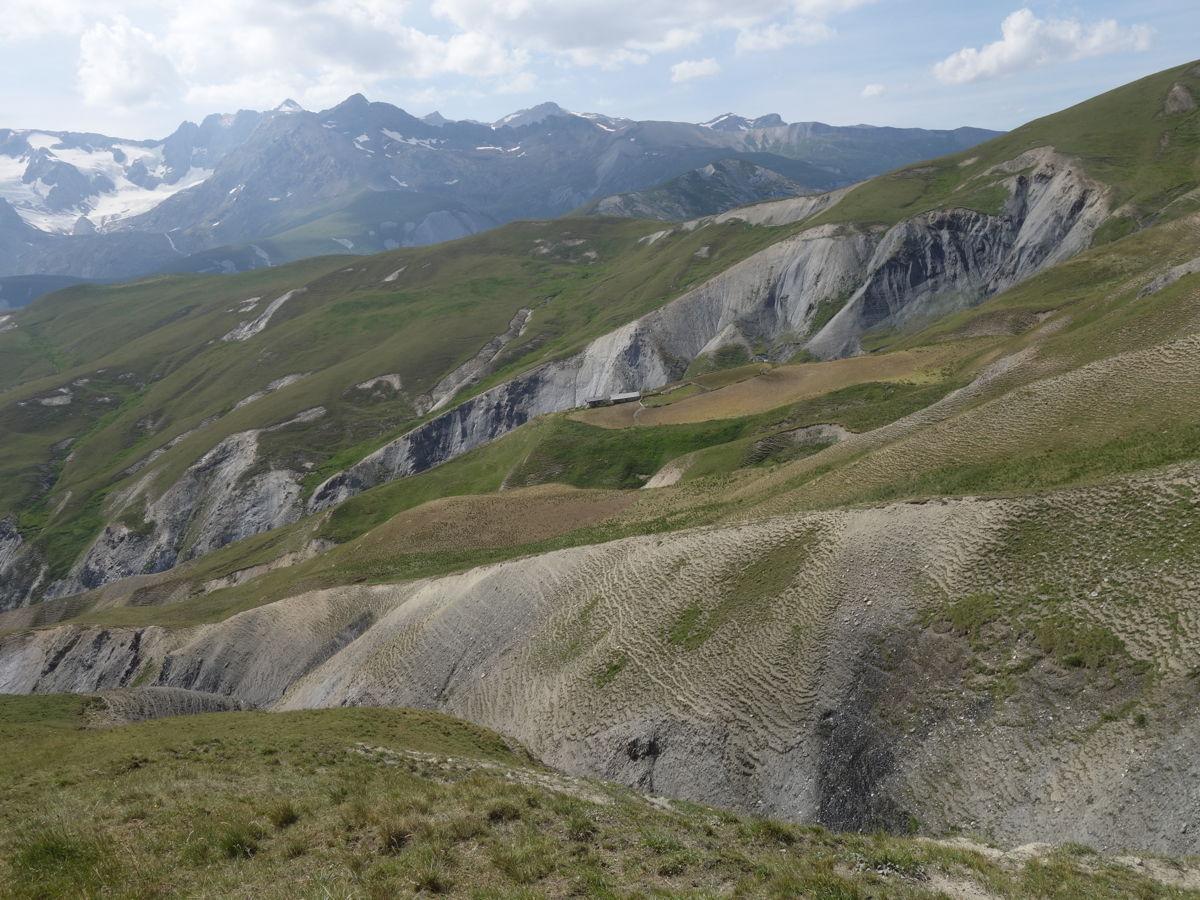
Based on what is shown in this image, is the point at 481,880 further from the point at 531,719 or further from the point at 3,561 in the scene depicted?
the point at 3,561

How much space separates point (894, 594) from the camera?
1380 inches

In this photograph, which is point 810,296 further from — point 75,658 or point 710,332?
point 75,658

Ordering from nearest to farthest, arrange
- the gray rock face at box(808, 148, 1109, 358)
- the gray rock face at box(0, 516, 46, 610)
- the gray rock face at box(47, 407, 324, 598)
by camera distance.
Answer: the gray rock face at box(808, 148, 1109, 358) < the gray rock face at box(47, 407, 324, 598) < the gray rock face at box(0, 516, 46, 610)

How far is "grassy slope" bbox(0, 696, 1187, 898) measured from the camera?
16.5 m

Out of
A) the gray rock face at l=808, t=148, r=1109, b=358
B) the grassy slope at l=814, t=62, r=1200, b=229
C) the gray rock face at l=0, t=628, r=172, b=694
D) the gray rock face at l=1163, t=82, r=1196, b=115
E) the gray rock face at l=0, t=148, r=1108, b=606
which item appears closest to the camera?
the gray rock face at l=0, t=628, r=172, b=694

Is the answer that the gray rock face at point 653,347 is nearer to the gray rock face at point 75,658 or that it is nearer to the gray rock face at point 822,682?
the gray rock face at point 75,658

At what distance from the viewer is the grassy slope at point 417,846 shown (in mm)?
16469

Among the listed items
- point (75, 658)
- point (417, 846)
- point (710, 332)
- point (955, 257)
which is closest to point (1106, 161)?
point (955, 257)

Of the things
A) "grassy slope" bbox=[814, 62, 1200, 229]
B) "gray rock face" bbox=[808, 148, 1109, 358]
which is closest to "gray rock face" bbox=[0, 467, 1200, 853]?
"grassy slope" bbox=[814, 62, 1200, 229]

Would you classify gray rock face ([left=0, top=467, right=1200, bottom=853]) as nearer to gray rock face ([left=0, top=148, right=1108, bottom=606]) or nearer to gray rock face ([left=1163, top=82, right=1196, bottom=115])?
gray rock face ([left=0, top=148, right=1108, bottom=606])

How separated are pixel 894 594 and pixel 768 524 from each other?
1000 cm

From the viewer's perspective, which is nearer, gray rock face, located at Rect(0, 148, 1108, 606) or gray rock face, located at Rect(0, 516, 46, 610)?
gray rock face, located at Rect(0, 148, 1108, 606)

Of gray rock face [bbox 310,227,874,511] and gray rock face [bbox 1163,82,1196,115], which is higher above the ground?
gray rock face [bbox 1163,82,1196,115]

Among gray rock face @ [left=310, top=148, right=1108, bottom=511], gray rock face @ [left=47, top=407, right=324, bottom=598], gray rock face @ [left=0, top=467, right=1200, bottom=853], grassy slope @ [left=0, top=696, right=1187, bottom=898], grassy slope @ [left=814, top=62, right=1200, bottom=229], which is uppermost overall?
grassy slope @ [left=814, top=62, right=1200, bottom=229]
